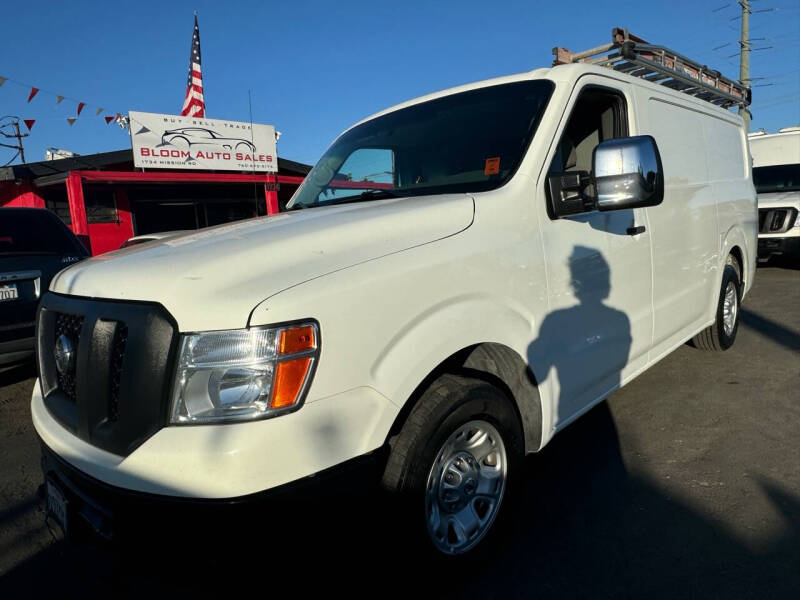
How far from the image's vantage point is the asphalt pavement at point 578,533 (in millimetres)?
1500

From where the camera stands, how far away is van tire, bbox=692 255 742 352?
4.47 m

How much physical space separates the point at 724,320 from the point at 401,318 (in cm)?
416

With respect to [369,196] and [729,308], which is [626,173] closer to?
[369,196]

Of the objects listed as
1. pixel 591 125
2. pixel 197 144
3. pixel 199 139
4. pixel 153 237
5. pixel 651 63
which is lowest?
pixel 153 237

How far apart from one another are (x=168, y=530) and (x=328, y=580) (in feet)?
1.58

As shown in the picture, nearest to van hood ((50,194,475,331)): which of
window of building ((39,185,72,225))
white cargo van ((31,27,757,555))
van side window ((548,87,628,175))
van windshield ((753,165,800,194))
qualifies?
white cargo van ((31,27,757,555))

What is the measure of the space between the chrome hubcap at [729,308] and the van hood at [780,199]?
5924 millimetres

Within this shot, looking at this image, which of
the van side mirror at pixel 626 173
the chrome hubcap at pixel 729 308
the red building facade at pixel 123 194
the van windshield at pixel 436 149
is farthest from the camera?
the red building facade at pixel 123 194

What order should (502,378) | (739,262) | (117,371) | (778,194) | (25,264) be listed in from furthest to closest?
1. (778,194)
2. (739,262)
3. (25,264)
4. (502,378)
5. (117,371)

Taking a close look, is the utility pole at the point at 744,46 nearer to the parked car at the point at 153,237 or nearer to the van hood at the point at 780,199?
the van hood at the point at 780,199

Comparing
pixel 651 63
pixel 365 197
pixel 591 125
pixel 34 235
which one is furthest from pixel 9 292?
pixel 651 63

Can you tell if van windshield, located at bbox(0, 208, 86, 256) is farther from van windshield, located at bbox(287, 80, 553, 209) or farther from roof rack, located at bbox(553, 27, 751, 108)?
roof rack, located at bbox(553, 27, 751, 108)

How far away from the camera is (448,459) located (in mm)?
1947

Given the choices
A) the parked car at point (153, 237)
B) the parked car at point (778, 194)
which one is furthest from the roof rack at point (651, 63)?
the parked car at point (778, 194)
